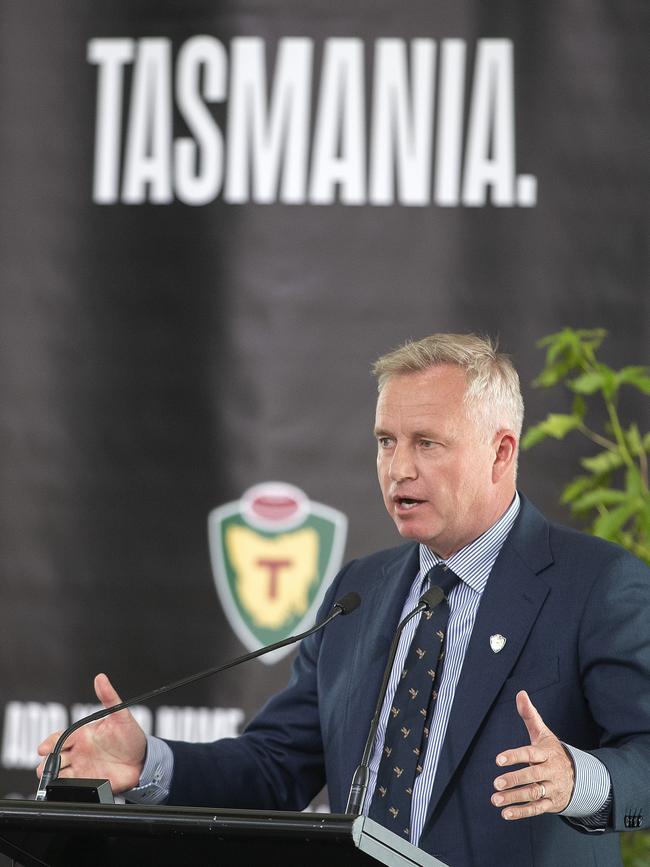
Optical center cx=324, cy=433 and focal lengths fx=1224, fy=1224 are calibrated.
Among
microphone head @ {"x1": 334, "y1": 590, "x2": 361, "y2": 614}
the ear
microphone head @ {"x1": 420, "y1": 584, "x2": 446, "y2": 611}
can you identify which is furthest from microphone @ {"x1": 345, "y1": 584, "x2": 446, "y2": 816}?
the ear

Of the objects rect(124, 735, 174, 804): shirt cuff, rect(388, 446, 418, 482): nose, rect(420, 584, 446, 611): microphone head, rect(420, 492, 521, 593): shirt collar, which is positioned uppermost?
rect(388, 446, 418, 482): nose

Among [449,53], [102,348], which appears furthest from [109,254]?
[449,53]

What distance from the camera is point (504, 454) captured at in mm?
2369

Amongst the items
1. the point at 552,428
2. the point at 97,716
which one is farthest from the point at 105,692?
the point at 552,428

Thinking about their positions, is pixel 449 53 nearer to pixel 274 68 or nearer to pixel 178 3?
pixel 274 68

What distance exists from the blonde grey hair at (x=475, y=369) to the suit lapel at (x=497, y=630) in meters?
0.21

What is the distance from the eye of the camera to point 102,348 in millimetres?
3902

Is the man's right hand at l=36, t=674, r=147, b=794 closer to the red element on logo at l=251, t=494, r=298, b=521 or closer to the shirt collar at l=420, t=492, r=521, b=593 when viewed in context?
the shirt collar at l=420, t=492, r=521, b=593

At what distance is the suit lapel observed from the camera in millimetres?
2102

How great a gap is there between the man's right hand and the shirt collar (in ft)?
2.17

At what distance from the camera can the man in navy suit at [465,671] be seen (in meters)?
2.06

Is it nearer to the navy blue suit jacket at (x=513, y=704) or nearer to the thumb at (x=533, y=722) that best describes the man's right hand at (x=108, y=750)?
Result: the navy blue suit jacket at (x=513, y=704)

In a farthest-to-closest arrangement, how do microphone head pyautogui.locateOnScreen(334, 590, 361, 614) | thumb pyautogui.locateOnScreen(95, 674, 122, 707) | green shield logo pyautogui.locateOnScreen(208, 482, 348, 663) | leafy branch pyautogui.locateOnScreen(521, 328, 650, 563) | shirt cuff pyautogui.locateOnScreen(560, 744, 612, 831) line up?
1. green shield logo pyautogui.locateOnScreen(208, 482, 348, 663)
2. leafy branch pyautogui.locateOnScreen(521, 328, 650, 563)
3. microphone head pyautogui.locateOnScreen(334, 590, 361, 614)
4. thumb pyautogui.locateOnScreen(95, 674, 122, 707)
5. shirt cuff pyautogui.locateOnScreen(560, 744, 612, 831)

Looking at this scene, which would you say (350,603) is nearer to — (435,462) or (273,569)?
(435,462)
